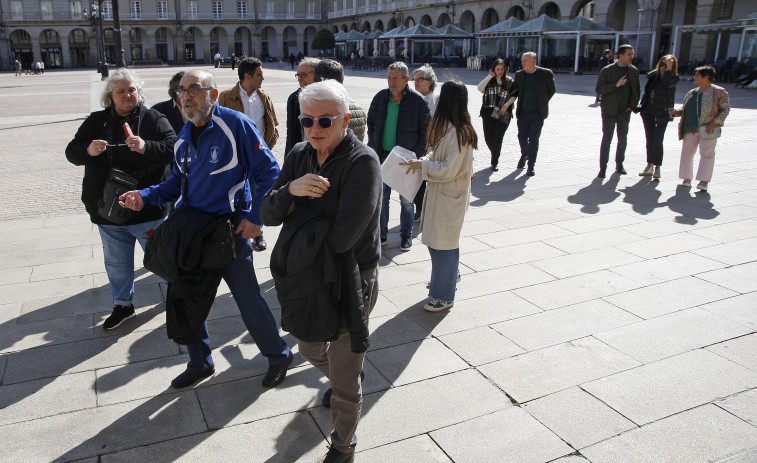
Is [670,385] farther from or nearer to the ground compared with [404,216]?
nearer to the ground

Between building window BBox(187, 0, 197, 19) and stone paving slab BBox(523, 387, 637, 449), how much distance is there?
72110 millimetres

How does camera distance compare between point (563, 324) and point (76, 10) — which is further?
point (76, 10)

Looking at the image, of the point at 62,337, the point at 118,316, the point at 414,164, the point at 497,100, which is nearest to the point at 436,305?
the point at 414,164

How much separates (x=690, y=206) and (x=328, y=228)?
20.9ft

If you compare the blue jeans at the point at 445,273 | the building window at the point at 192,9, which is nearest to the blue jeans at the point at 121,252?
the blue jeans at the point at 445,273

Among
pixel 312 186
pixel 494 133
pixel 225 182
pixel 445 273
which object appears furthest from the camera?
pixel 494 133

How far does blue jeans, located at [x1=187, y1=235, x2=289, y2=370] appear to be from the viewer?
335cm

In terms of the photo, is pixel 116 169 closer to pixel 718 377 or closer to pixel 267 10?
pixel 718 377

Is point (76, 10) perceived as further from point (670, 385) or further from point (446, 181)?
point (670, 385)

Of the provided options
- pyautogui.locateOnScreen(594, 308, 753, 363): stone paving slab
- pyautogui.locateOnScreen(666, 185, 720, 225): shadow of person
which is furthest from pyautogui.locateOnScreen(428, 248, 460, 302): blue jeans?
pyautogui.locateOnScreen(666, 185, 720, 225): shadow of person

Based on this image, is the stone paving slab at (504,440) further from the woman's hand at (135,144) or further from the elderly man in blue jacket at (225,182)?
the woman's hand at (135,144)

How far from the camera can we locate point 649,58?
31109 millimetres

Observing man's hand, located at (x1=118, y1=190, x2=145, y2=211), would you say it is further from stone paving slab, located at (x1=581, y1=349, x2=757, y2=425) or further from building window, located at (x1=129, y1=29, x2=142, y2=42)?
building window, located at (x1=129, y1=29, x2=142, y2=42)

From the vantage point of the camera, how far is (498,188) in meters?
8.42
